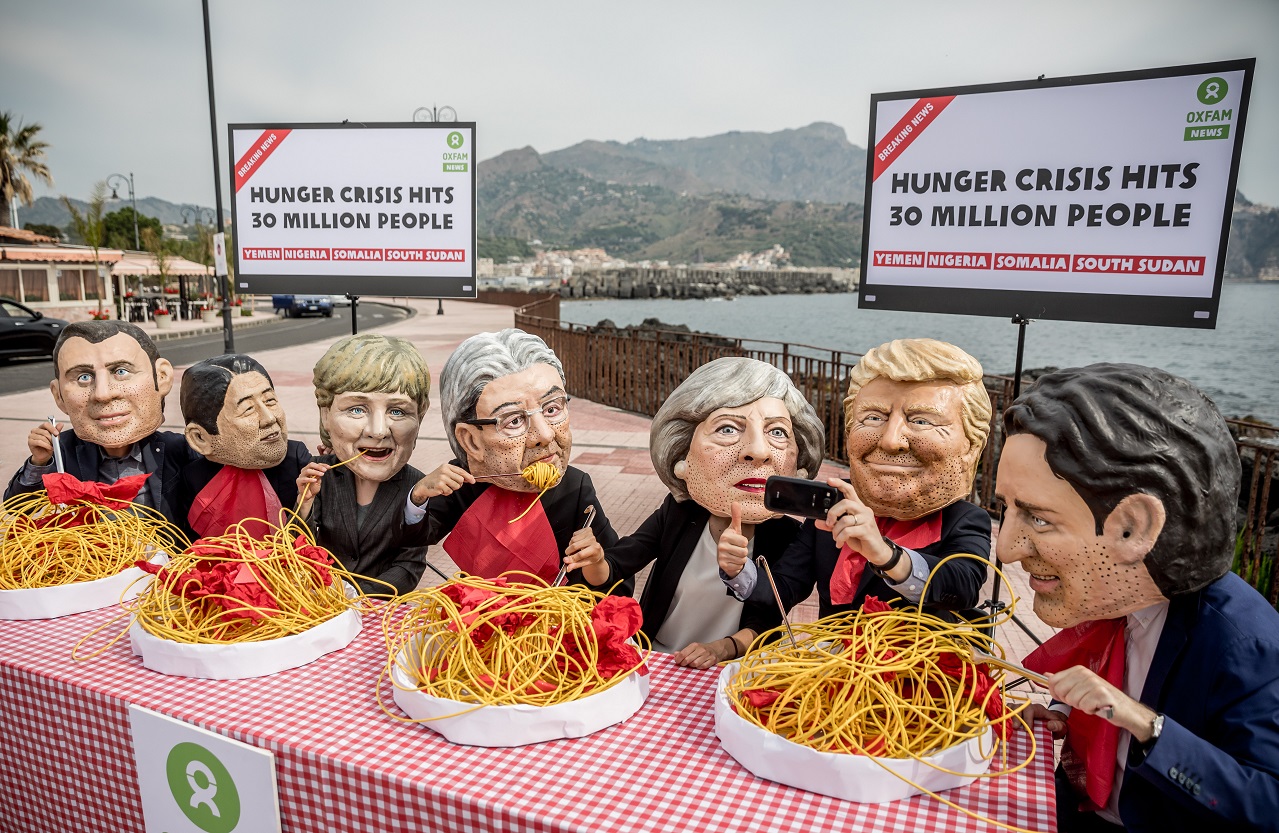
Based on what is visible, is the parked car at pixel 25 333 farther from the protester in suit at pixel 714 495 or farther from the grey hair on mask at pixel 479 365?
→ the protester in suit at pixel 714 495

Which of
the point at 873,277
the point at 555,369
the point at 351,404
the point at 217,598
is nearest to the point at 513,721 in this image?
the point at 217,598

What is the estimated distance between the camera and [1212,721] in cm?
142

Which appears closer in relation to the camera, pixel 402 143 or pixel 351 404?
pixel 351 404

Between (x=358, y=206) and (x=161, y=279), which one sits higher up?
(x=358, y=206)

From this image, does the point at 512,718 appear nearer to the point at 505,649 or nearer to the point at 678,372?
the point at 505,649

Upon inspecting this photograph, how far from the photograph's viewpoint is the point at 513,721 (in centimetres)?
160

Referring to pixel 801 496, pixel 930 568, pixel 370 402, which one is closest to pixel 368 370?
pixel 370 402

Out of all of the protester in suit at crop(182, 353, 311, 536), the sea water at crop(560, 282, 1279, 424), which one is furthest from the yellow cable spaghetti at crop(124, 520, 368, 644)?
the sea water at crop(560, 282, 1279, 424)

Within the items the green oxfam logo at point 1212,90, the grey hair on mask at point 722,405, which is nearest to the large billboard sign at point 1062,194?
the green oxfam logo at point 1212,90

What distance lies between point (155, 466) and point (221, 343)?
20.8 meters

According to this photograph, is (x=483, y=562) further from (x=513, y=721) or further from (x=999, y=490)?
(x=999, y=490)

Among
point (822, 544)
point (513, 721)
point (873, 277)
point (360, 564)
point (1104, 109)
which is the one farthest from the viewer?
point (873, 277)

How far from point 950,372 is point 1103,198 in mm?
1470

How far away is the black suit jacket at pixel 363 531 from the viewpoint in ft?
8.89
